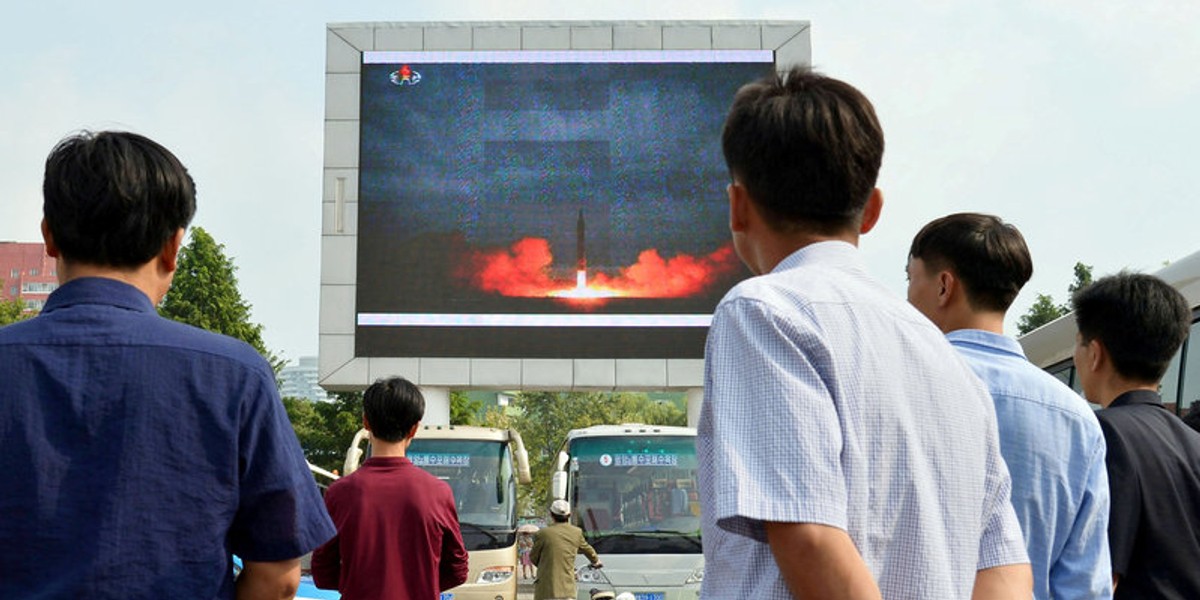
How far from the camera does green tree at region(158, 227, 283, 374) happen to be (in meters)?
42.5

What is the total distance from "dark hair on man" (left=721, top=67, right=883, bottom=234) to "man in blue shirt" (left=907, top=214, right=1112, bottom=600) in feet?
3.60

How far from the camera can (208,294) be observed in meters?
43.1

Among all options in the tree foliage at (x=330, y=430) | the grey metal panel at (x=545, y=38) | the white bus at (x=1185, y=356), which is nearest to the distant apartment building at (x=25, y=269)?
the tree foliage at (x=330, y=430)

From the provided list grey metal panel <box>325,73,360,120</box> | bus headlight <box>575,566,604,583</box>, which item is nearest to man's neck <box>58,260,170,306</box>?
bus headlight <box>575,566,604,583</box>

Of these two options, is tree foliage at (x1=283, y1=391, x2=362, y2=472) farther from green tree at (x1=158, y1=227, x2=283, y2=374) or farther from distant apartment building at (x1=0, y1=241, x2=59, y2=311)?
distant apartment building at (x1=0, y1=241, x2=59, y2=311)

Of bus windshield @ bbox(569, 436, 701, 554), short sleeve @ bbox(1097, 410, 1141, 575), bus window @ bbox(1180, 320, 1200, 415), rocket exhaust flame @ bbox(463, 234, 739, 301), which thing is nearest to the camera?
short sleeve @ bbox(1097, 410, 1141, 575)

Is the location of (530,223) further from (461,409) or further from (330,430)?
(330,430)

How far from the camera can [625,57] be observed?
23.9 metres

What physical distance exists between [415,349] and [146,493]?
68.8ft

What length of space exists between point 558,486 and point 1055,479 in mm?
12166

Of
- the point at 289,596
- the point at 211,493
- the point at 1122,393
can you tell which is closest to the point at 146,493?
the point at 211,493

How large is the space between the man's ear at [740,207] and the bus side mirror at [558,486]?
509 inches

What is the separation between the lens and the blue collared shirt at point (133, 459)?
6.84 ft

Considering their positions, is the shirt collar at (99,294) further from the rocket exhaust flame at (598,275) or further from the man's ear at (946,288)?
the rocket exhaust flame at (598,275)
